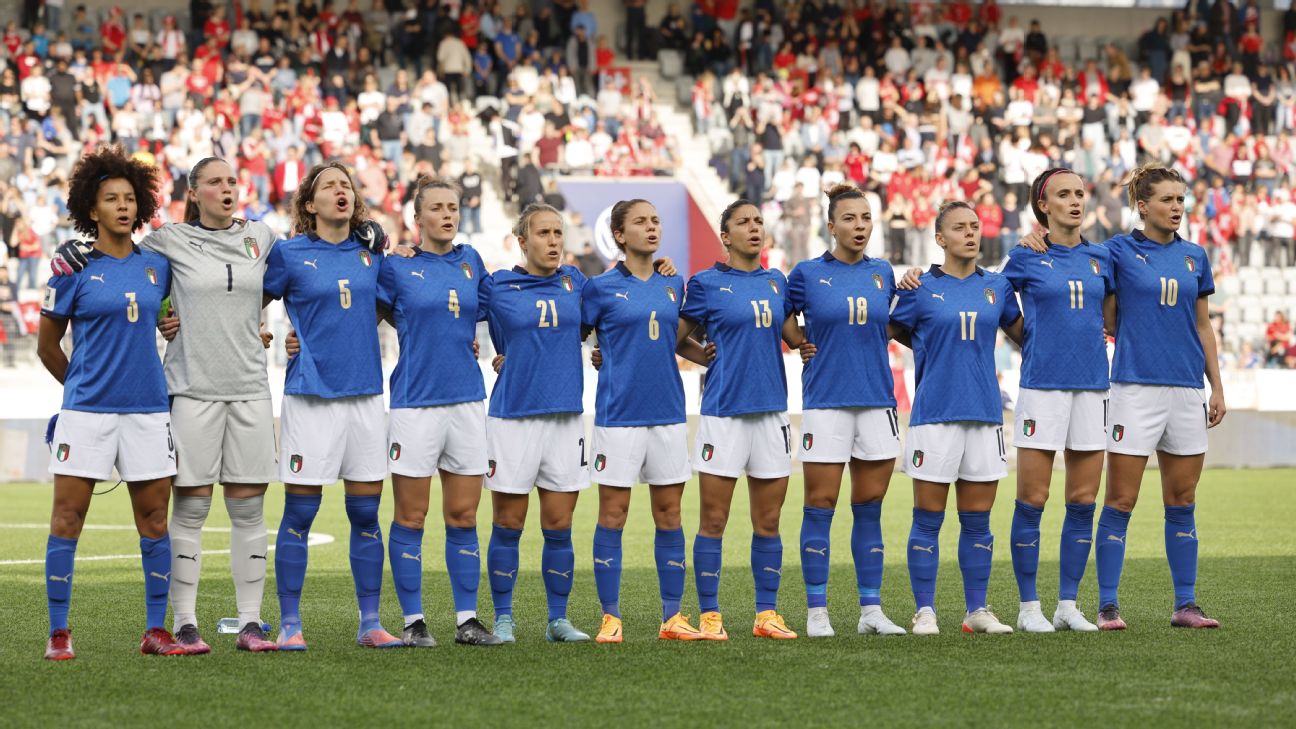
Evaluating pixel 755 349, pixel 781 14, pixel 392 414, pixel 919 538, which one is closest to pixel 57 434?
pixel 392 414

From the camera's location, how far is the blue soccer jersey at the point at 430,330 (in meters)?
7.91

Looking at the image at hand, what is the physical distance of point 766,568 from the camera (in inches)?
324

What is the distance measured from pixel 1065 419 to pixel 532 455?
2560 mm

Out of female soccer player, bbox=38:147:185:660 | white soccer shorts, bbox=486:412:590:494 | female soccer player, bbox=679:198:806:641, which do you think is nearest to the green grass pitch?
female soccer player, bbox=679:198:806:641

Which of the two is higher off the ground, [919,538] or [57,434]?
[57,434]

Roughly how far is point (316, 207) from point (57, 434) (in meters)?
1.50

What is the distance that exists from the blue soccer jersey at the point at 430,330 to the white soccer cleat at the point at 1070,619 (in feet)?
9.86

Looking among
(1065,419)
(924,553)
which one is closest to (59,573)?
(924,553)

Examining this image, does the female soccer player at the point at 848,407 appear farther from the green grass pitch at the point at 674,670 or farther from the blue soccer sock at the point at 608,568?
the blue soccer sock at the point at 608,568

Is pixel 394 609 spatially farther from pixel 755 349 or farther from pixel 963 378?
pixel 963 378

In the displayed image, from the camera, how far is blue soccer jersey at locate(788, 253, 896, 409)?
824 centimetres

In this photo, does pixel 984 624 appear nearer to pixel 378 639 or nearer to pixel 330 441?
pixel 378 639

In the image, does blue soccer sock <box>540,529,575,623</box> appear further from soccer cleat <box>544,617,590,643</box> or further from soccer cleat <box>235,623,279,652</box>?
soccer cleat <box>235,623,279,652</box>

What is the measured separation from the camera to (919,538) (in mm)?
8359
